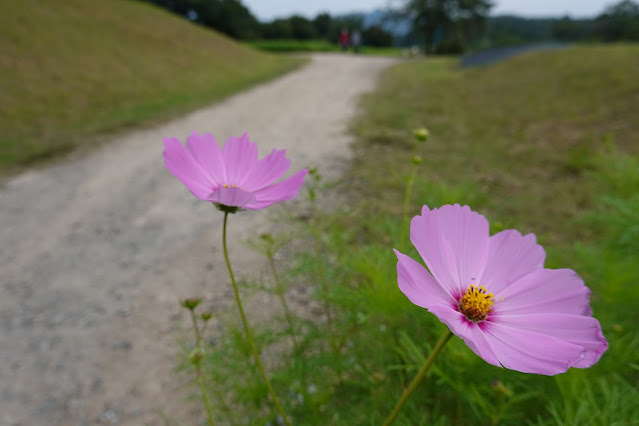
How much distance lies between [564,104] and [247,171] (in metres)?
5.66

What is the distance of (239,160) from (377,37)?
34.7 meters

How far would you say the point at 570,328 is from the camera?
0.41 m

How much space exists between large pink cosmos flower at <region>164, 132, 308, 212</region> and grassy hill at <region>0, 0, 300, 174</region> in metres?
4.25

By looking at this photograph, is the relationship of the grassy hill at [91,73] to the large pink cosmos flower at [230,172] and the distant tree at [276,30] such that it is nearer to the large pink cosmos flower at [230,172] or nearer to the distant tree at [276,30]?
the large pink cosmos flower at [230,172]

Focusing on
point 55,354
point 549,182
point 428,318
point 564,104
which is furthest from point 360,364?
point 564,104

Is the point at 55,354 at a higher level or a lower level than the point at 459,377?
lower

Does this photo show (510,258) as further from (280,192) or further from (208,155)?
(208,155)

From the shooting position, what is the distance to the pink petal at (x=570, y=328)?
374mm

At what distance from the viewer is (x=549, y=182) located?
3234mm

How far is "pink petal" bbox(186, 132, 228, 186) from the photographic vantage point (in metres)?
0.56

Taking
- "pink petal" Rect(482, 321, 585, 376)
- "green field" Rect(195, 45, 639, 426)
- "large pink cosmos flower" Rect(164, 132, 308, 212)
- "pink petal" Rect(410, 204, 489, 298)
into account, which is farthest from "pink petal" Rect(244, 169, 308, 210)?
"green field" Rect(195, 45, 639, 426)

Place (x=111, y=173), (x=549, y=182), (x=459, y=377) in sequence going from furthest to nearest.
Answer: (x=111, y=173), (x=549, y=182), (x=459, y=377)

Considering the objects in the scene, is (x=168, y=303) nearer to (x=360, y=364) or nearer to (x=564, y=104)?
(x=360, y=364)

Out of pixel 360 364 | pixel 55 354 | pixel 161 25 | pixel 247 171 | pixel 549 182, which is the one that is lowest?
pixel 55 354
